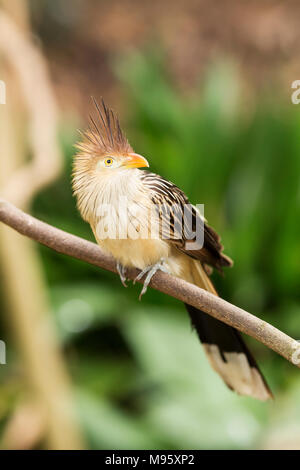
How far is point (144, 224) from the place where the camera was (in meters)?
0.79

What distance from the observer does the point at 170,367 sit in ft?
5.97

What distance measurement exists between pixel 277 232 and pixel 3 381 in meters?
1.18

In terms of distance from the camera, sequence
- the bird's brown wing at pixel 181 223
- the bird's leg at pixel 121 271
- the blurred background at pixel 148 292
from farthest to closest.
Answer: the blurred background at pixel 148 292 → the bird's leg at pixel 121 271 → the bird's brown wing at pixel 181 223

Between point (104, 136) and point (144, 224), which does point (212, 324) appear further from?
point (104, 136)

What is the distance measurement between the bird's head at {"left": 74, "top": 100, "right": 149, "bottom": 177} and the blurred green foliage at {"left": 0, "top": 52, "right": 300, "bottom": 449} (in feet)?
1.56

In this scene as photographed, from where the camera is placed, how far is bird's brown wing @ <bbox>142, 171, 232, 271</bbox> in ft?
2.38

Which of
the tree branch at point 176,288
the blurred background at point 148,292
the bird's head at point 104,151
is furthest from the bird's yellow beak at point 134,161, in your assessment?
the blurred background at point 148,292

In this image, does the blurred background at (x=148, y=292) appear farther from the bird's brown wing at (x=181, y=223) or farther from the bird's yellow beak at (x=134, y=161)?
the bird's yellow beak at (x=134, y=161)

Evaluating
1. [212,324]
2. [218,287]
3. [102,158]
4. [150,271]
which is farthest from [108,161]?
[218,287]

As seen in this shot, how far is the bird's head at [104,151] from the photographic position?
63 cm

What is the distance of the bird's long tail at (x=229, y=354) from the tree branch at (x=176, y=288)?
12cm

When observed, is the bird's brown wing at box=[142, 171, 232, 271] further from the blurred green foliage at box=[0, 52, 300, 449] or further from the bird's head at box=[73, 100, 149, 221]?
the blurred green foliage at box=[0, 52, 300, 449]
